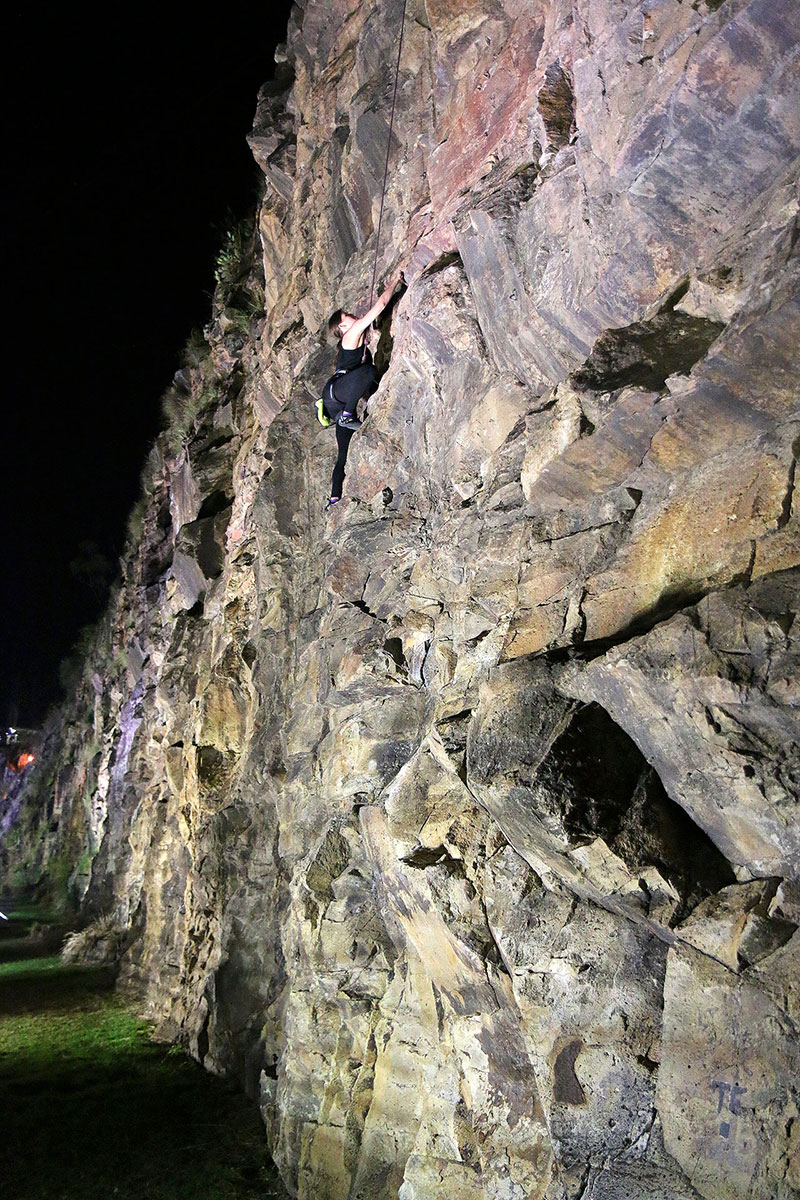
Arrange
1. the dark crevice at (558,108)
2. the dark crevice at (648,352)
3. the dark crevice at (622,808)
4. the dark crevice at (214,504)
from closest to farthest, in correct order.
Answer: the dark crevice at (622,808)
the dark crevice at (648,352)
the dark crevice at (558,108)
the dark crevice at (214,504)

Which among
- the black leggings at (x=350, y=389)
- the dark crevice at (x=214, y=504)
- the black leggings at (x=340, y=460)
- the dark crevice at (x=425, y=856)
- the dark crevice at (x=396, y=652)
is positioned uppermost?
the dark crevice at (x=214, y=504)

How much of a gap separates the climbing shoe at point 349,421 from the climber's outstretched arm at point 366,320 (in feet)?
2.18

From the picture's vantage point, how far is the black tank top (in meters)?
7.38

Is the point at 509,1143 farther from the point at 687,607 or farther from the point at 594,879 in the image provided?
the point at 687,607

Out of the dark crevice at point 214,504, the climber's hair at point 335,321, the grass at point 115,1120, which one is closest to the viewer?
the grass at point 115,1120

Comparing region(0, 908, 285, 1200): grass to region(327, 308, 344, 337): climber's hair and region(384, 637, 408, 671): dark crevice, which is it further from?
region(327, 308, 344, 337): climber's hair

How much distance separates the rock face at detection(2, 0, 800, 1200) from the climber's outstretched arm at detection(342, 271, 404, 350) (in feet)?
0.73

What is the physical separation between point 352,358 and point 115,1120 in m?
8.97

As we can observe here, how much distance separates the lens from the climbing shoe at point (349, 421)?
761cm

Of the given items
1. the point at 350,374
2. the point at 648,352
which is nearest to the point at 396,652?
the point at 350,374

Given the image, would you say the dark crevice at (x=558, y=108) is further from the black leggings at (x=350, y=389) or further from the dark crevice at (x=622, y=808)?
the dark crevice at (x=622, y=808)

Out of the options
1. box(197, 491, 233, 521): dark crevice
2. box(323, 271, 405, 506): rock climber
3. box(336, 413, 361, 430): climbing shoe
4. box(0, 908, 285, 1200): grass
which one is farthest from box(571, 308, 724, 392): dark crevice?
box(197, 491, 233, 521): dark crevice

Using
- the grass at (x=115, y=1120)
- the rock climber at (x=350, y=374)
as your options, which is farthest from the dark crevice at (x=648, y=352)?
the grass at (x=115, y=1120)

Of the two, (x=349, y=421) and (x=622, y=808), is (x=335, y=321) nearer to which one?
(x=349, y=421)
